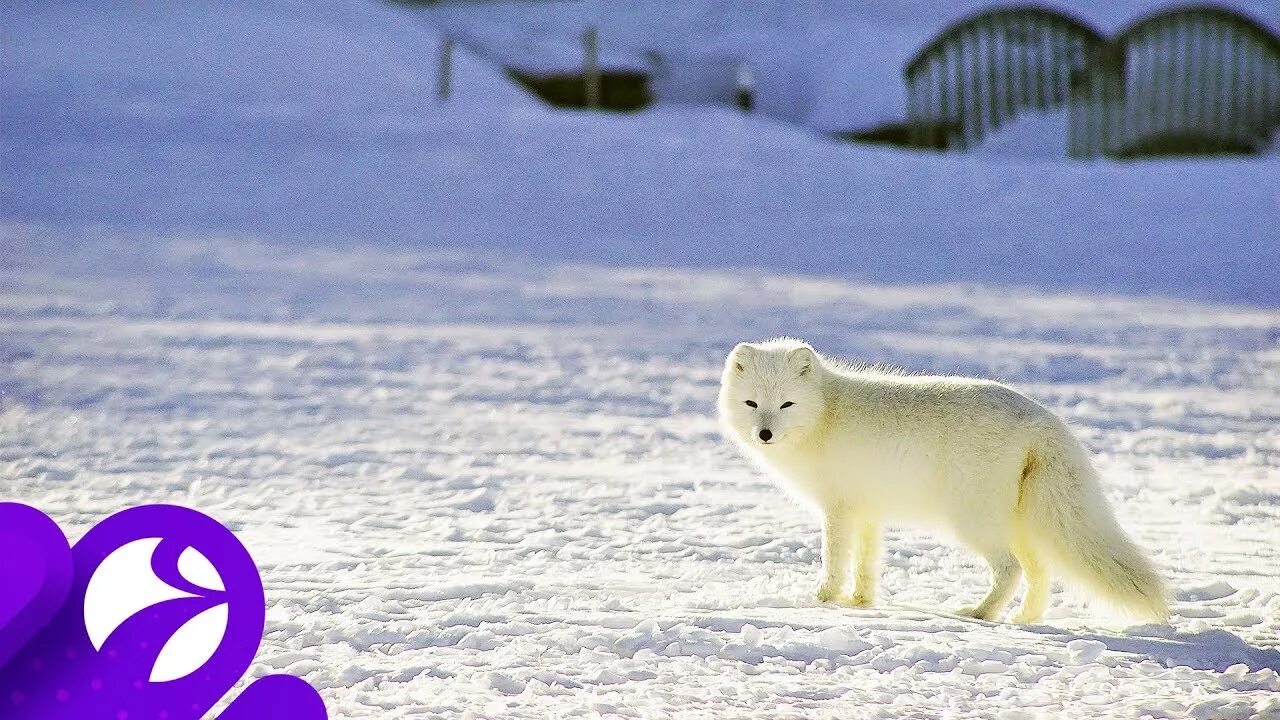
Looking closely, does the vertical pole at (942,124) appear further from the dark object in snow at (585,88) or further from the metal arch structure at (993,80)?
the dark object in snow at (585,88)

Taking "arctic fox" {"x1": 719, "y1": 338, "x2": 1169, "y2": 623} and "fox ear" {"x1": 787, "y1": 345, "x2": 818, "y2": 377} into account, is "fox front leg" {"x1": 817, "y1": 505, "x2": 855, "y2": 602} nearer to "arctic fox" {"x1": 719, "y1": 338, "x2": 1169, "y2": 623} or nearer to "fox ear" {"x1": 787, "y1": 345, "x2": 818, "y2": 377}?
"arctic fox" {"x1": 719, "y1": 338, "x2": 1169, "y2": 623}

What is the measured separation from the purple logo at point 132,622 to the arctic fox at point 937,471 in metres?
1.53

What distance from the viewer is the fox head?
3832mm

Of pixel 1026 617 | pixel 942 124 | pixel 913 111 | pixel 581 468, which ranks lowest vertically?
pixel 581 468

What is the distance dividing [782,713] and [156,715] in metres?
1.26

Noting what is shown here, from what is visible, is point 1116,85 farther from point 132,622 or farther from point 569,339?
point 132,622

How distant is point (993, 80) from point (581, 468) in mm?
11657

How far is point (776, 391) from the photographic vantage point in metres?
3.84

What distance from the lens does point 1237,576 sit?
4.26m

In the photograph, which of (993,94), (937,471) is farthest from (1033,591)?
(993,94)

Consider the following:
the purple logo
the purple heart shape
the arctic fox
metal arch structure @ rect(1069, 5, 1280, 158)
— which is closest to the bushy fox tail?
the arctic fox

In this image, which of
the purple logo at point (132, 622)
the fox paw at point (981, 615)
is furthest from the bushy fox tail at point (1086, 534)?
the purple logo at point (132, 622)

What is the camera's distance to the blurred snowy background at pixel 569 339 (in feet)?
11.4

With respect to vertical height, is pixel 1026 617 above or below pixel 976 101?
below
